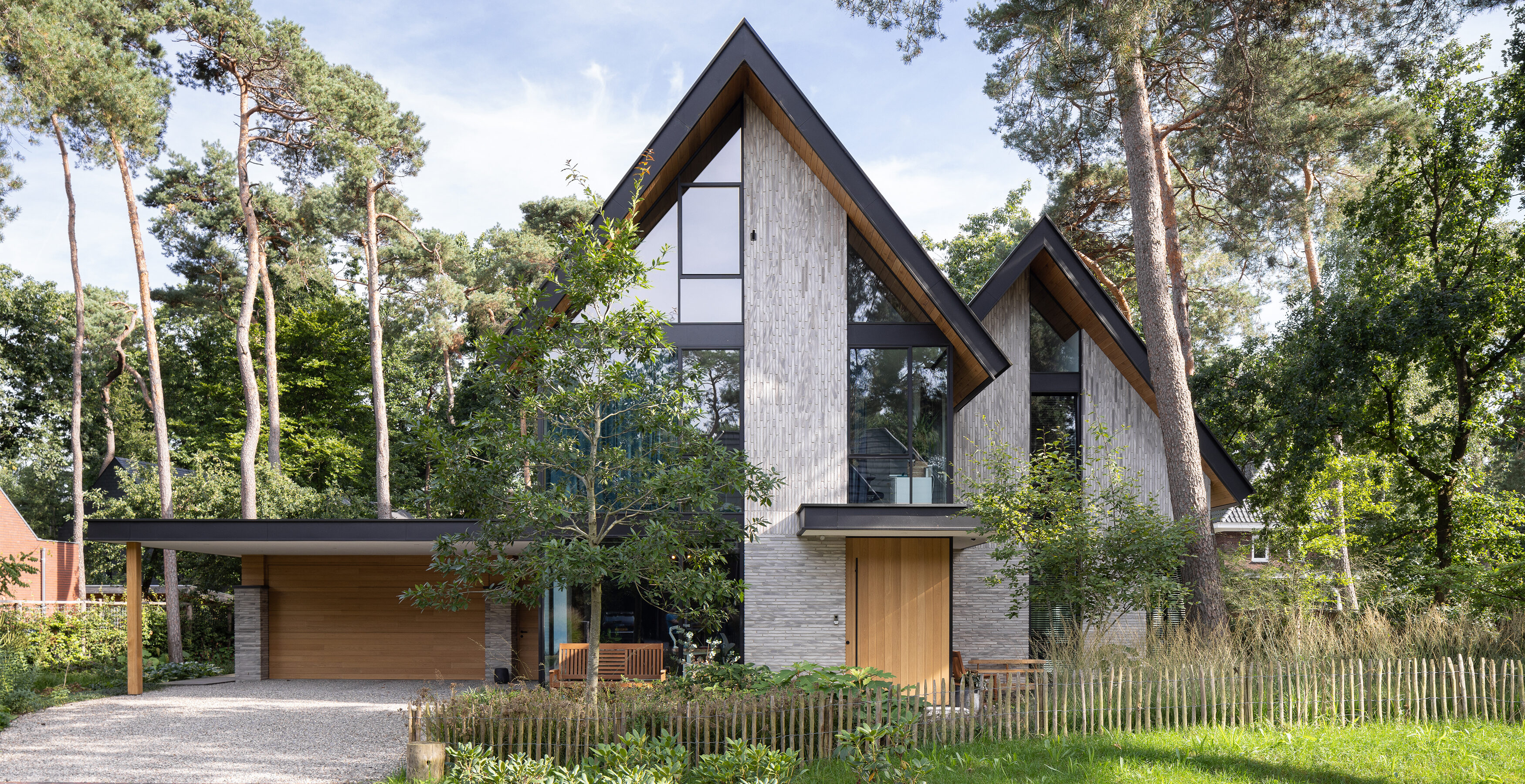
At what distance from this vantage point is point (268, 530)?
38.0ft

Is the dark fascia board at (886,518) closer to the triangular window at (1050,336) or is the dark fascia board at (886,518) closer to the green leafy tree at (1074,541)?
the green leafy tree at (1074,541)

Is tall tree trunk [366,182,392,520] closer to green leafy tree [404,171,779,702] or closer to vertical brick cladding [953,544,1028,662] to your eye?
green leafy tree [404,171,779,702]

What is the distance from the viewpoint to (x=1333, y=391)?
1434cm

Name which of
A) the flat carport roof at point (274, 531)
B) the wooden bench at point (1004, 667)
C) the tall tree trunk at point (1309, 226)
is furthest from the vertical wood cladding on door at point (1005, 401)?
the flat carport roof at point (274, 531)

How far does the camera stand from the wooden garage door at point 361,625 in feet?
51.5

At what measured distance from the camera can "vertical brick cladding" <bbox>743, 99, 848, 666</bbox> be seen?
1161 centimetres

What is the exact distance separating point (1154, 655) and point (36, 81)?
21.8 meters

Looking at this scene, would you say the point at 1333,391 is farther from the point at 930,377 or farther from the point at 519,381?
the point at 519,381

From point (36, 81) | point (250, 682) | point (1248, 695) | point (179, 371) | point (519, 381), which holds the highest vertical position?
point (36, 81)

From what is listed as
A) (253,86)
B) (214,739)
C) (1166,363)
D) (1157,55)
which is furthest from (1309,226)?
(253,86)

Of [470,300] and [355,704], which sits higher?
[470,300]

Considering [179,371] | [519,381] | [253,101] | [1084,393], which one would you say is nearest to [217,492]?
[253,101]

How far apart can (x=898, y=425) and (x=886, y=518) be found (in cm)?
166

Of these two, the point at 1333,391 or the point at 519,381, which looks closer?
the point at 519,381
